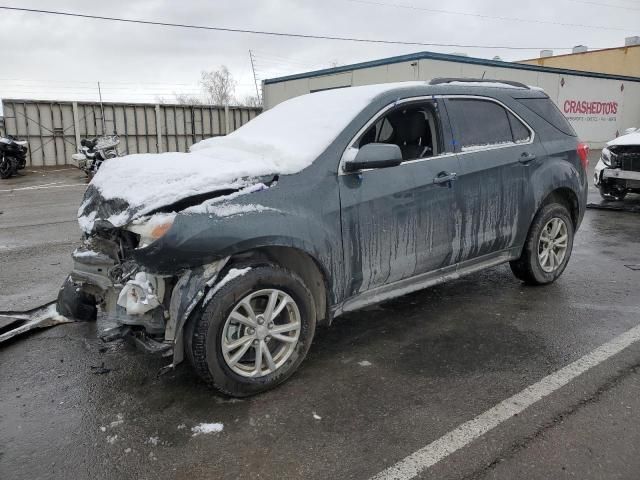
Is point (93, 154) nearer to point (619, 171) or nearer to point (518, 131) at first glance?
point (619, 171)

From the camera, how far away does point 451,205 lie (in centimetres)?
389

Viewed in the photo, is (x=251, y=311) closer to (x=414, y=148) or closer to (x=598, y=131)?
(x=414, y=148)

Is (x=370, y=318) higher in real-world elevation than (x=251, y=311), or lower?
lower

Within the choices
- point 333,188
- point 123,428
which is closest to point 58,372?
point 123,428

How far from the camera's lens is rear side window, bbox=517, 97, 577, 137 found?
4676mm

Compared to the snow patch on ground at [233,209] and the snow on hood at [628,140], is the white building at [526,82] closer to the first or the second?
the snow on hood at [628,140]

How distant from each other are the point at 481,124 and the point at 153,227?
2792mm

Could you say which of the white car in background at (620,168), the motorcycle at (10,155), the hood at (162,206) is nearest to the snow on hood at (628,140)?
the white car in background at (620,168)

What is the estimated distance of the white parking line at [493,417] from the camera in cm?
244

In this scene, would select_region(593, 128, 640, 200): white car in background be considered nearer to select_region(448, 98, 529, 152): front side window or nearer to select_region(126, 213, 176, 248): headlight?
select_region(448, 98, 529, 152): front side window

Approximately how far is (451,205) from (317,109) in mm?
1235

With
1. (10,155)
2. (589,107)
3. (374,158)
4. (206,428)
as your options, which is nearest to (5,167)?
(10,155)

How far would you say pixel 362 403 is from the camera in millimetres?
2996

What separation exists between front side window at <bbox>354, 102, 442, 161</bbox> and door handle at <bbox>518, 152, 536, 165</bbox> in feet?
3.01
